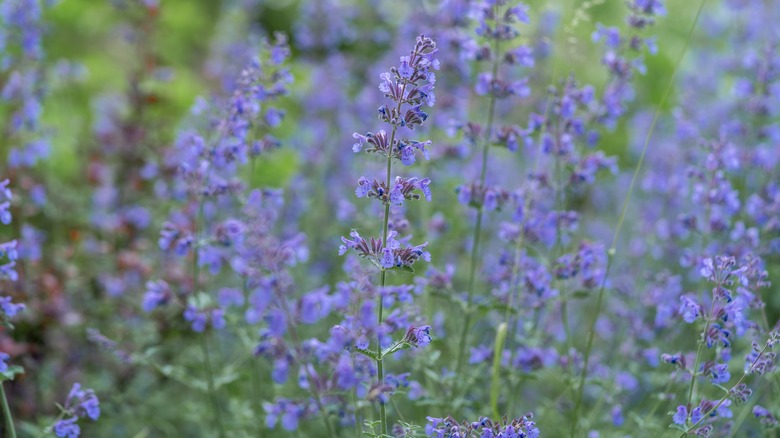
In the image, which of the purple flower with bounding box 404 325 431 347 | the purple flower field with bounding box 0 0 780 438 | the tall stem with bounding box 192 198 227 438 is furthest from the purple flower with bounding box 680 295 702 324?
the tall stem with bounding box 192 198 227 438

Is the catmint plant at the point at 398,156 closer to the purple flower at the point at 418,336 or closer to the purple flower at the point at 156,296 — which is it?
the purple flower at the point at 418,336

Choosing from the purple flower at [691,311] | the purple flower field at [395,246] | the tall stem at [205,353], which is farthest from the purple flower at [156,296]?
the purple flower at [691,311]

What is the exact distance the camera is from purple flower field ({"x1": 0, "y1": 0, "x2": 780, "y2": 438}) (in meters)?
2.86

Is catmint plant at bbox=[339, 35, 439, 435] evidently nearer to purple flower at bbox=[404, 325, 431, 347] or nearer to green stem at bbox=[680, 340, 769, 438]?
purple flower at bbox=[404, 325, 431, 347]

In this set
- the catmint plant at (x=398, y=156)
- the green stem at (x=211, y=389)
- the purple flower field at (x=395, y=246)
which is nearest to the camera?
the catmint plant at (x=398, y=156)

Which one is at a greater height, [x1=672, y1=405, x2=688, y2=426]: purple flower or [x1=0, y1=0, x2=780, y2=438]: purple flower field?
[x1=0, y1=0, x2=780, y2=438]: purple flower field

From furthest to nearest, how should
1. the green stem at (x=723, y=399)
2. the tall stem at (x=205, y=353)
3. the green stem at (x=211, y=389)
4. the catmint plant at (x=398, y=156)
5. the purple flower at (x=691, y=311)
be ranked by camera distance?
the green stem at (x=211, y=389)
the tall stem at (x=205, y=353)
the purple flower at (x=691, y=311)
the green stem at (x=723, y=399)
the catmint plant at (x=398, y=156)

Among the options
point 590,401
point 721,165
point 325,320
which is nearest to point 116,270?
point 325,320

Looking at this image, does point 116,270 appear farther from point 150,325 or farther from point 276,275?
point 276,275

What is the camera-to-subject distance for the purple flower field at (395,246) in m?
2.86

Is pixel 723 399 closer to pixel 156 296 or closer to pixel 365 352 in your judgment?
pixel 365 352

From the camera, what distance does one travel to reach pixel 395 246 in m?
2.51

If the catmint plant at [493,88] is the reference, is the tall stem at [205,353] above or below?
below

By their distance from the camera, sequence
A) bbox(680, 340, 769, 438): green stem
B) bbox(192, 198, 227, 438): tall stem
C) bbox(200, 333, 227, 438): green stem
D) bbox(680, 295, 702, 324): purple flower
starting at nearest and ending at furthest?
bbox(680, 340, 769, 438): green stem, bbox(680, 295, 702, 324): purple flower, bbox(192, 198, 227, 438): tall stem, bbox(200, 333, 227, 438): green stem
